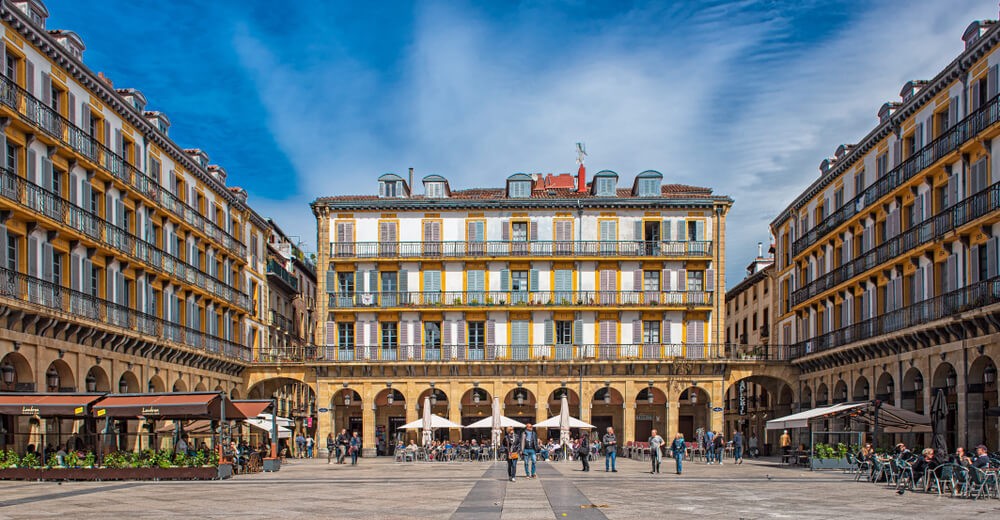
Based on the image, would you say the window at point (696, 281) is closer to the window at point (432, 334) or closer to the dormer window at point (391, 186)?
the window at point (432, 334)

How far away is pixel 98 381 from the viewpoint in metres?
40.4

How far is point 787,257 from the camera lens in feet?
206

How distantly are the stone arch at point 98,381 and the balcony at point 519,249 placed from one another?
71.1 feet

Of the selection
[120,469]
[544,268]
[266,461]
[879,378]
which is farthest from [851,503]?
[544,268]

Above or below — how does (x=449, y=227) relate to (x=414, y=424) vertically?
above

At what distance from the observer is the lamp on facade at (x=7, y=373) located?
1328 inches

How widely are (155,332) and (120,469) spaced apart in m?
16.0

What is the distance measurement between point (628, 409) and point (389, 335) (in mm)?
13706

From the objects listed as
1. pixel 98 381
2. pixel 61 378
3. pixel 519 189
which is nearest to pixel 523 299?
pixel 519 189

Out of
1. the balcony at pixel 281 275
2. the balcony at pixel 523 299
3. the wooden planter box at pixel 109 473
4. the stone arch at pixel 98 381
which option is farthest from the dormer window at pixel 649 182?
the wooden planter box at pixel 109 473

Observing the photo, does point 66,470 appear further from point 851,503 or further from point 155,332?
point 851,503

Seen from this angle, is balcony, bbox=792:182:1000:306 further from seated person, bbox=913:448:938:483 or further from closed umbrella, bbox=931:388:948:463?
seated person, bbox=913:448:938:483

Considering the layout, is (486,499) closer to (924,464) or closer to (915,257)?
(924,464)

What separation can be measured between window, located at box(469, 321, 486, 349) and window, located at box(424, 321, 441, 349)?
177cm
